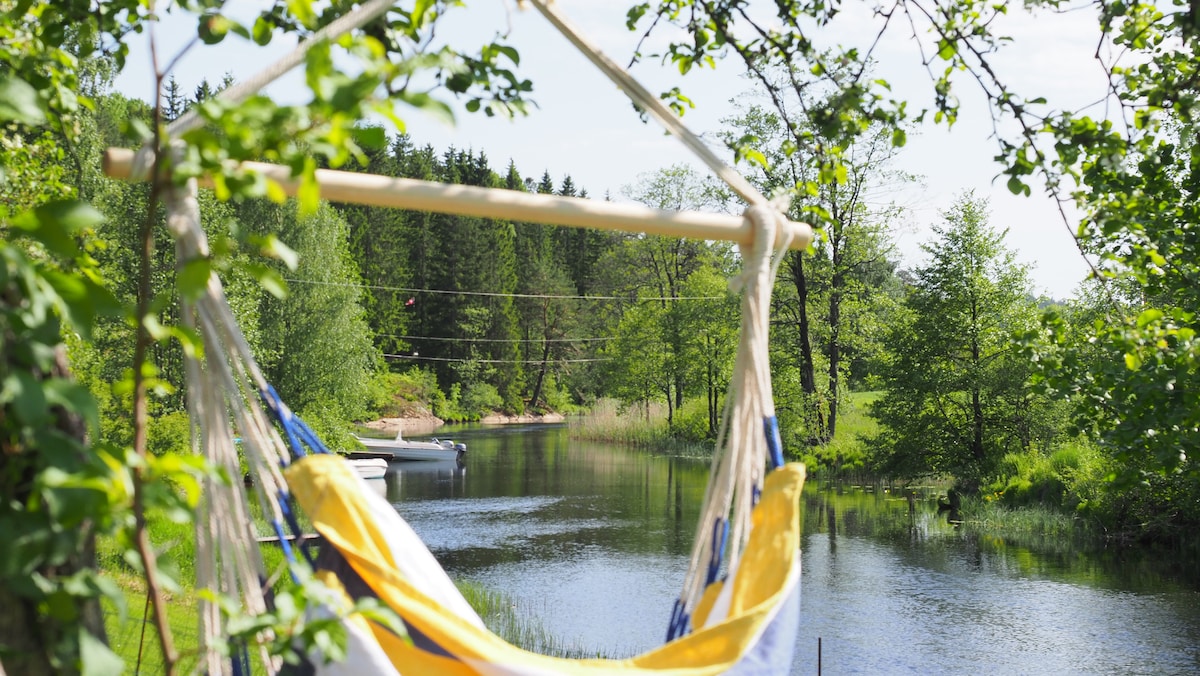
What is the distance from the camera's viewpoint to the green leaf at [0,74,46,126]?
0.70m

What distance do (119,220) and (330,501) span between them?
12.1 meters

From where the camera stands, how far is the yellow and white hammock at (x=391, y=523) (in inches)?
49.8

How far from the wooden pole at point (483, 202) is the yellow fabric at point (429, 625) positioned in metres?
0.33

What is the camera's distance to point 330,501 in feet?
4.40

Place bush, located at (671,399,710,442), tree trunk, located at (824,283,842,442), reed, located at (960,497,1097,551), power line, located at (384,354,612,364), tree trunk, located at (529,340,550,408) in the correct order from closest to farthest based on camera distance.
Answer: reed, located at (960,497,1097,551)
tree trunk, located at (824,283,842,442)
bush, located at (671,399,710,442)
power line, located at (384,354,612,364)
tree trunk, located at (529,340,550,408)

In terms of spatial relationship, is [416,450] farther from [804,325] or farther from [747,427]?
[747,427]

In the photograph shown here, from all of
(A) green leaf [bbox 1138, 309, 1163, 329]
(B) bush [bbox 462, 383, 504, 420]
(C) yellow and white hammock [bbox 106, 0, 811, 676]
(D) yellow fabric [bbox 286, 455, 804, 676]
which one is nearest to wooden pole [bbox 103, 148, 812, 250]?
(C) yellow and white hammock [bbox 106, 0, 811, 676]

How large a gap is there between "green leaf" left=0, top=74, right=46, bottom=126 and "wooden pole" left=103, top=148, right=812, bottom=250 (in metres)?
0.44

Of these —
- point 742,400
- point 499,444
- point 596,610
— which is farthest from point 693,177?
point 742,400

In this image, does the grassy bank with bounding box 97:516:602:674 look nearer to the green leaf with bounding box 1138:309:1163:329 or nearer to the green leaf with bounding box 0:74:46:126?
the green leaf with bounding box 1138:309:1163:329

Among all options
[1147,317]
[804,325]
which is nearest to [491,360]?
[804,325]

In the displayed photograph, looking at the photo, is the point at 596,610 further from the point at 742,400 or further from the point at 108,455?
the point at 108,455

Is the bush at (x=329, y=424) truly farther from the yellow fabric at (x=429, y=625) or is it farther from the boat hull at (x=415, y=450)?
the yellow fabric at (x=429, y=625)

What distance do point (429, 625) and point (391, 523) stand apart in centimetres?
15
